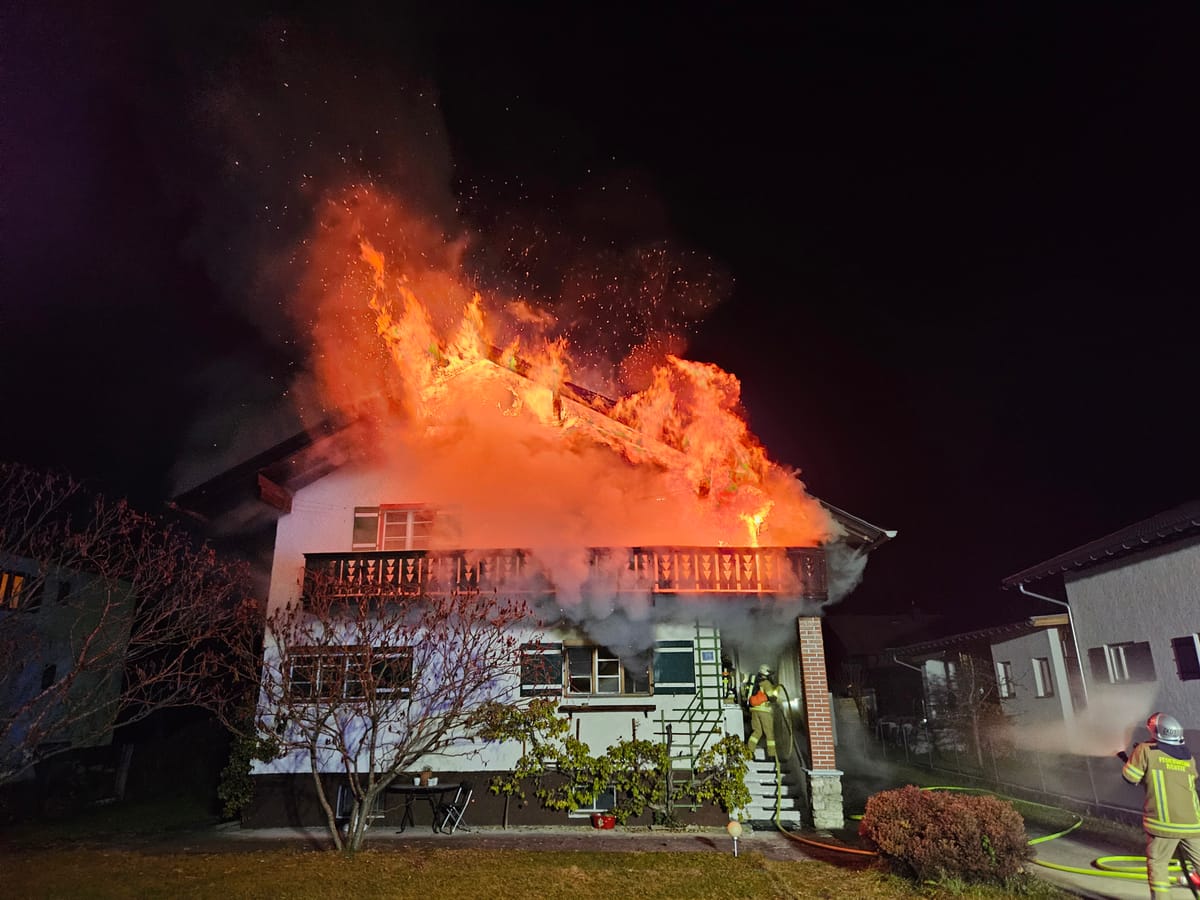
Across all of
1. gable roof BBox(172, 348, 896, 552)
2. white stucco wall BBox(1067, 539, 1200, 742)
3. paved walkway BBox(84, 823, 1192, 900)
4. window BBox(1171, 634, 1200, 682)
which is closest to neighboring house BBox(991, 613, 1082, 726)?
white stucco wall BBox(1067, 539, 1200, 742)

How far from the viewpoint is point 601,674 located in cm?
1380

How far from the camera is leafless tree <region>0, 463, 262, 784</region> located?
10.4m

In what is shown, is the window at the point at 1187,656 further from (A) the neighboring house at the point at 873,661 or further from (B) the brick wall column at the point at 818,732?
(A) the neighboring house at the point at 873,661

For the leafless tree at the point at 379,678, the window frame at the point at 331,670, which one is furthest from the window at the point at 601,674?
the window frame at the point at 331,670

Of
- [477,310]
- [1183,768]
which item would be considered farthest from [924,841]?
[477,310]

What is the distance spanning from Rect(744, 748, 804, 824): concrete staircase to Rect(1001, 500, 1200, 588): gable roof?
23.2ft

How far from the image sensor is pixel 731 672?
15.7 meters

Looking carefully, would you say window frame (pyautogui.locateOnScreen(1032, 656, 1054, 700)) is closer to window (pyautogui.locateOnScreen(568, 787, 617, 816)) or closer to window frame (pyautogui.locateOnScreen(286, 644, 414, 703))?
window (pyautogui.locateOnScreen(568, 787, 617, 816))

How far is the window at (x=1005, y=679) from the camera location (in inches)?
753

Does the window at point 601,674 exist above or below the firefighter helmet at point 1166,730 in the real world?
above

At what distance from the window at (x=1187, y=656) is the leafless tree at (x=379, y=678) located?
10.9 meters

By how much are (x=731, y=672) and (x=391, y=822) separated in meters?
7.33

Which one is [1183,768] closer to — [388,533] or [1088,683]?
[1088,683]

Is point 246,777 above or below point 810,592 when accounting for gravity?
below
